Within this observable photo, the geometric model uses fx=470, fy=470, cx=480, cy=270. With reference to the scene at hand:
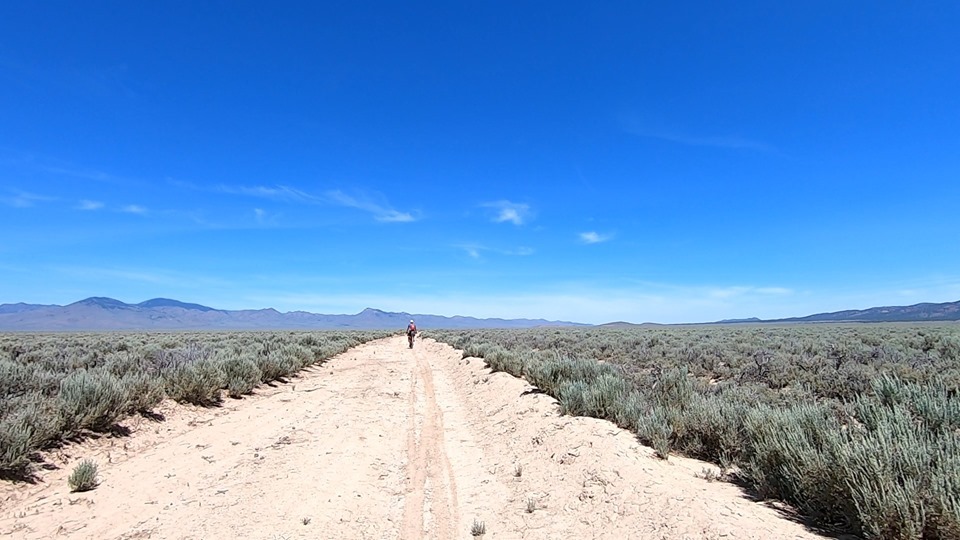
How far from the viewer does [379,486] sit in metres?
5.87

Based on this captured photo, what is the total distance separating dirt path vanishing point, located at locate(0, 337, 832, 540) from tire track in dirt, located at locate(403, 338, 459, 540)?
29mm

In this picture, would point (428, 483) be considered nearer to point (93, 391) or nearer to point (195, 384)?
point (93, 391)

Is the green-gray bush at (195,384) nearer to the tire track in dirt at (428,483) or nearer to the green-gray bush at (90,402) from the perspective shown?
the green-gray bush at (90,402)

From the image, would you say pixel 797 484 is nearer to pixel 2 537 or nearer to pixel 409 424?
pixel 409 424

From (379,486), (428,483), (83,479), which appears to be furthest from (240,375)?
(428,483)

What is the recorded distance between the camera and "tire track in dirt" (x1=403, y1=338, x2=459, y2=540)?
482 cm

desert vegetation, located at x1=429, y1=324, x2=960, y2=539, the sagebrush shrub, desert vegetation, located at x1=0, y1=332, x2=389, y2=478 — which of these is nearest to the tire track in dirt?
desert vegetation, located at x1=429, y1=324, x2=960, y2=539

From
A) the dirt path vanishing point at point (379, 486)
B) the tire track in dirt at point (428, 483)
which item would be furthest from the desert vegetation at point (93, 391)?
the tire track in dirt at point (428, 483)

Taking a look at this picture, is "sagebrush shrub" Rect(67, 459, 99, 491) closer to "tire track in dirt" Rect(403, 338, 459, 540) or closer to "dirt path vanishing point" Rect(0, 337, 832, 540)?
"dirt path vanishing point" Rect(0, 337, 832, 540)

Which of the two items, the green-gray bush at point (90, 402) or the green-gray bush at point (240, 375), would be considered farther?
the green-gray bush at point (240, 375)

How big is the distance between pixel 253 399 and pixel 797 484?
11322 millimetres

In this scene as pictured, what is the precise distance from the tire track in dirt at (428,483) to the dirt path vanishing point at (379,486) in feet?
0.09

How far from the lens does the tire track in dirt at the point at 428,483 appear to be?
4.82 m

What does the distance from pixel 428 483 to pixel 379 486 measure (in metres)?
0.62
